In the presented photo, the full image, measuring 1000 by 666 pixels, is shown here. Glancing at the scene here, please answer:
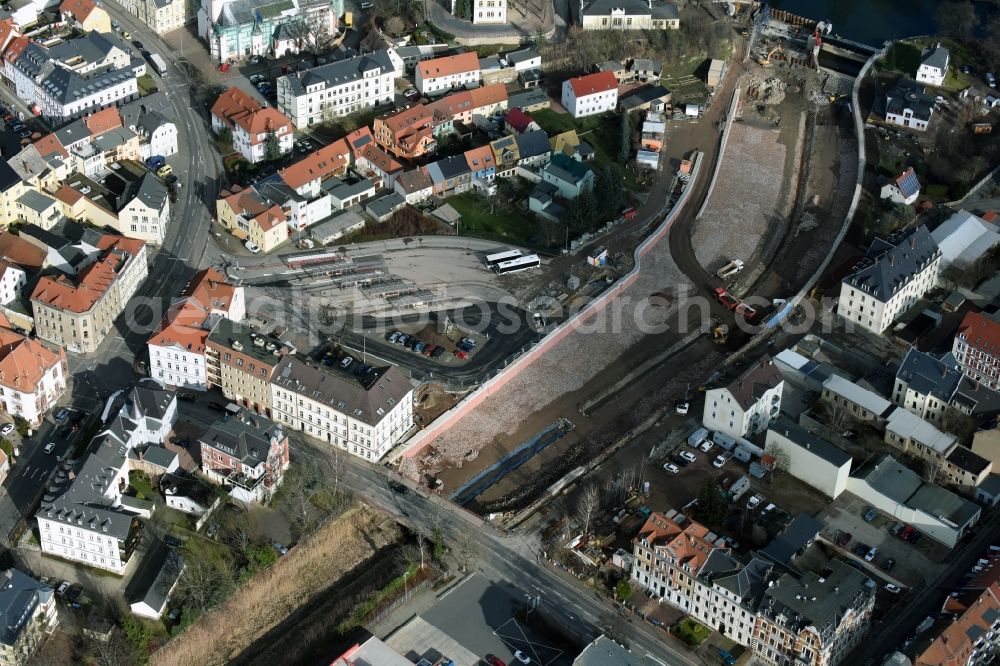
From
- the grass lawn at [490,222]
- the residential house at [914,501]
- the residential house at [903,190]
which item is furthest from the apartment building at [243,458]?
the residential house at [903,190]

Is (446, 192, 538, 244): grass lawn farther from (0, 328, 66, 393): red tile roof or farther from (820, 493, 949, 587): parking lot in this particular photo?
(820, 493, 949, 587): parking lot

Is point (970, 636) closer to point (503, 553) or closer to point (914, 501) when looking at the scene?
point (914, 501)

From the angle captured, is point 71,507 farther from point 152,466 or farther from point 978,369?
point 978,369

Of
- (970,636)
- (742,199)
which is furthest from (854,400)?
(742,199)

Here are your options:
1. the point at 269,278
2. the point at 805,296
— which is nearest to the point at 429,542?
the point at 269,278

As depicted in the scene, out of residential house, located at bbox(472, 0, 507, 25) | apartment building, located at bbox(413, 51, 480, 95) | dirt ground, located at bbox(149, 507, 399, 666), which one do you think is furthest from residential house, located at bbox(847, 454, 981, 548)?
residential house, located at bbox(472, 0, 507, 25)

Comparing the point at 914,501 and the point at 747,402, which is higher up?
the point at 747,402
